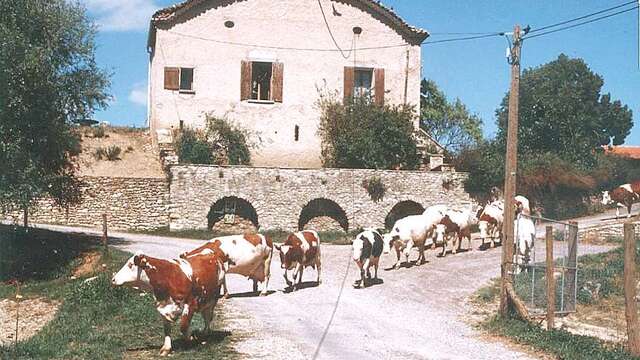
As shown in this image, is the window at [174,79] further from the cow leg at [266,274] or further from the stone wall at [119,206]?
the cow leg at [266,274]

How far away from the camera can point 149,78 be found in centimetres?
4291

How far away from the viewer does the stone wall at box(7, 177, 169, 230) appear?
33.2 metres

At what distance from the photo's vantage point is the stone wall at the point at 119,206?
A: 33.2 m

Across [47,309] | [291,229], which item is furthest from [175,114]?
[47,309]

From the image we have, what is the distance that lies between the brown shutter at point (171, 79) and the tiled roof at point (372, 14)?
2.34 m

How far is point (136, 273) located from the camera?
11680mm

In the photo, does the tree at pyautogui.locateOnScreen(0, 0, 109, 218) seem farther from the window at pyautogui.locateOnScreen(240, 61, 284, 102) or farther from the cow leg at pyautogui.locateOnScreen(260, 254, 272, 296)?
the window at pyautogui.locateOnScreen(240, 61, 284, 102)

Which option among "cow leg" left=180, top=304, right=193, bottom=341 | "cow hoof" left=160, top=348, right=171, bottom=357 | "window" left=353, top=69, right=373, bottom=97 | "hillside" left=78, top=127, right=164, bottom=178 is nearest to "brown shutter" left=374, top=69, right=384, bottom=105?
"window" left=353, top=69, right=373, bottom=97

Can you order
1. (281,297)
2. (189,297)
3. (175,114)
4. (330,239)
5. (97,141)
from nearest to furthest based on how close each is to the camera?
1. (189,297)
2. (281,297)
3. (330,239)
4. (175,114)
5. (97,141)

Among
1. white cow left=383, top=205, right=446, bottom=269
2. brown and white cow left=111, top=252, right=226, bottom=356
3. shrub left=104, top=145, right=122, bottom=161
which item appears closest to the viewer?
brown and white cow left=111, top=252, right=226, bottom=356

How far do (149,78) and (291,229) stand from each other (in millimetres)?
14450

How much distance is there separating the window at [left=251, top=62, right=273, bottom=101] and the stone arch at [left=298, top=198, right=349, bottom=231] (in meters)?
7.14

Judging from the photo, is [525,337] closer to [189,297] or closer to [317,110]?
[189,297]

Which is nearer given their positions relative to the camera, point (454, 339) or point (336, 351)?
point (336, 351)
